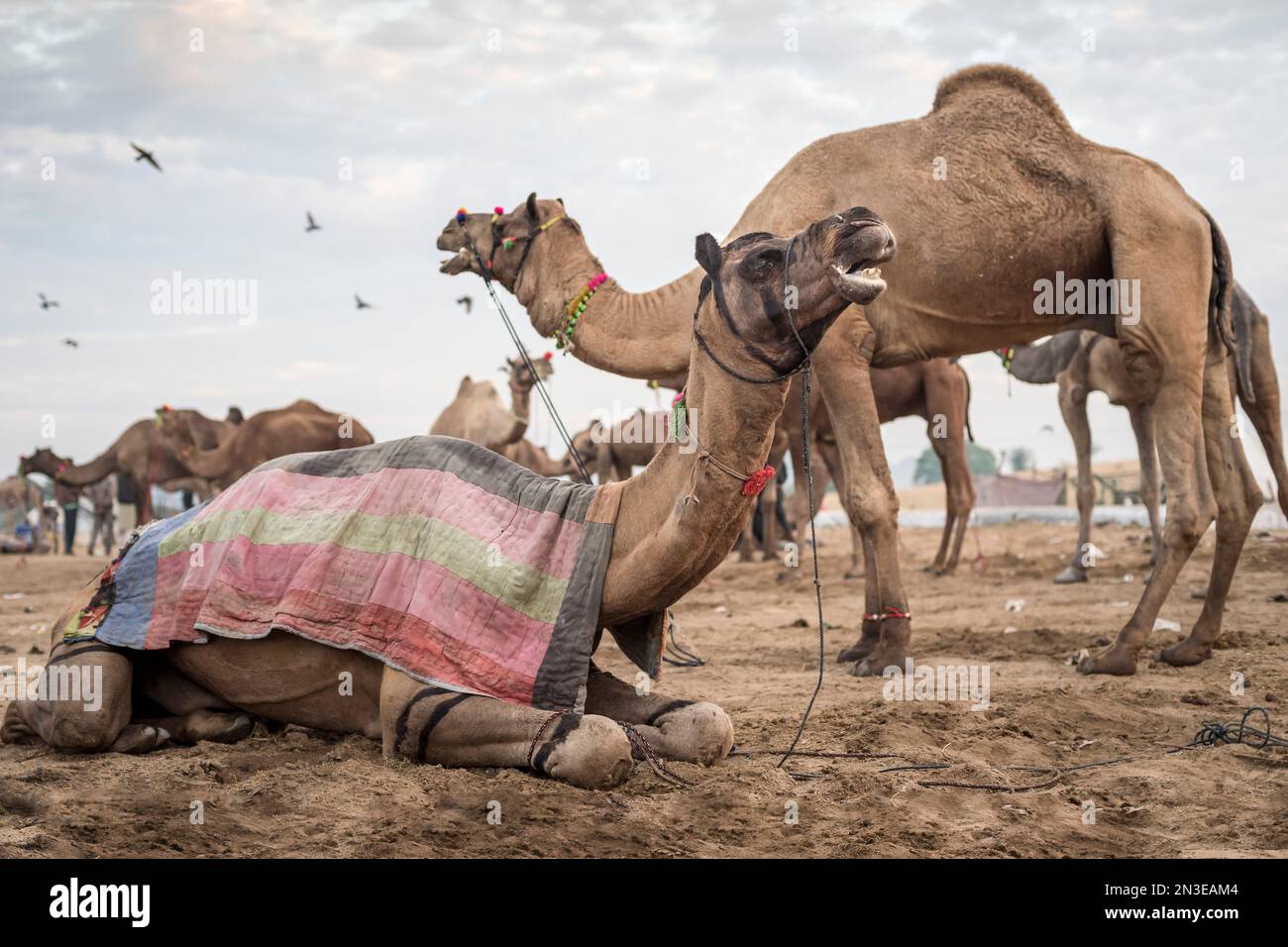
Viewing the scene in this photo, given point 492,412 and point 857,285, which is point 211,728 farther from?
point 492,412

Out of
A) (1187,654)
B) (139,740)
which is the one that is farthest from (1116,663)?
(139,740)

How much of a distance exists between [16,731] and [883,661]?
4.25m

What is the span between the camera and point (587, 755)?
386 cm

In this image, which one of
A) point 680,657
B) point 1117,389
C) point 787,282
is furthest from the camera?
point 1117,389

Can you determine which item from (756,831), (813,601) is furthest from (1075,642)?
(756,831)

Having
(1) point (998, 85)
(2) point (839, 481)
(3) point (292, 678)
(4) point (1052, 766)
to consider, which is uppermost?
(1) point (998, 85)

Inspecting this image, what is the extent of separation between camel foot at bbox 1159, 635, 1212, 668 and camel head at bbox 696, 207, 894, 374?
4036 millimetres

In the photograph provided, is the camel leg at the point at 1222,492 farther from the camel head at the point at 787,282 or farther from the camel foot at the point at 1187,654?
the camel head at the point at 787,282

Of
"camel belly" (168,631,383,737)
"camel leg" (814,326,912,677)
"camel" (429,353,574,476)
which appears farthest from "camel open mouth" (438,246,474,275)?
"camel" (429,353,574,476)

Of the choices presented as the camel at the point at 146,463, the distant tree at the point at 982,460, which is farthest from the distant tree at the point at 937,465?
the camel at the point at 146,463

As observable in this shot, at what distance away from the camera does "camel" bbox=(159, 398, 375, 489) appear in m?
17.3

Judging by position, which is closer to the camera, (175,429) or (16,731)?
(16,731)

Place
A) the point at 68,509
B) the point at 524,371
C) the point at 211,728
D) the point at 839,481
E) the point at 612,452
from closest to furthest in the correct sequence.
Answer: the point at 211,728 → the point at 839,481 → the point at 524,371 → the point at 612,452 → the point at 68,509

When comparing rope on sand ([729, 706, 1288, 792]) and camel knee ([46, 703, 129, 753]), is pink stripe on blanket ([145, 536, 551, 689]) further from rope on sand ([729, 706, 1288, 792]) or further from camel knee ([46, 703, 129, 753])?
rope on sand ([729, 706, 1288, 792])
